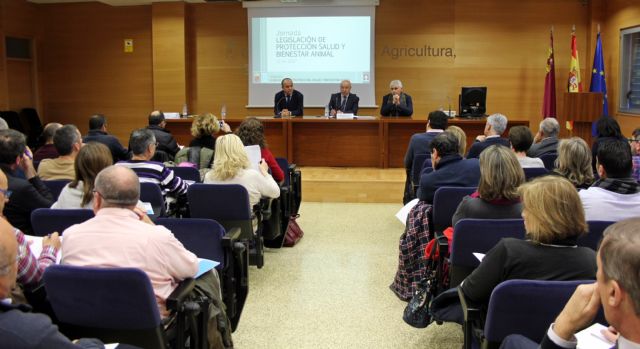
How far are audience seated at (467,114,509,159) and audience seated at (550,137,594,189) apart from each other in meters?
1.62

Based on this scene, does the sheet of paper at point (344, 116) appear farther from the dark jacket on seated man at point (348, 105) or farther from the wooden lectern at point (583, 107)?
the wooden lectern at point (583, 107)

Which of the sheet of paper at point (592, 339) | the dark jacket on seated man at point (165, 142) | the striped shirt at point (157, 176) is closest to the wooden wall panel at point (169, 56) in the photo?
the dark jacket on seated man at point (165, 142)

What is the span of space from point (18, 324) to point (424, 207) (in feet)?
9.96

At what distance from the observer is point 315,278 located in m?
4.82

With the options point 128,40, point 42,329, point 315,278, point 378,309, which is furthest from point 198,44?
point 42,329

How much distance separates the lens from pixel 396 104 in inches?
352

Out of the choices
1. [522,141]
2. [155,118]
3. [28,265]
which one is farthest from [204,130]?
[28,265]

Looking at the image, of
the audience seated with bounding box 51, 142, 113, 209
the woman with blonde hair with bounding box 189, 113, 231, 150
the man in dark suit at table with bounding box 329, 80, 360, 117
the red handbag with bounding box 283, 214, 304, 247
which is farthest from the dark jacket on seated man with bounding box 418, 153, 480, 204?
the man in dark suit at table with bounding box 329, 80, 360, 117

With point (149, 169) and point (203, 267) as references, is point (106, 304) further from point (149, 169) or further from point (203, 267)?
point (149, 169)

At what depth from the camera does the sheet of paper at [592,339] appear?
5.55 feet

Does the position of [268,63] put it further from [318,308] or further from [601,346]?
[601,346]

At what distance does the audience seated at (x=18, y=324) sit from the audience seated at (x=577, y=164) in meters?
3.45

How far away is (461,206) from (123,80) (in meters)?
9.70

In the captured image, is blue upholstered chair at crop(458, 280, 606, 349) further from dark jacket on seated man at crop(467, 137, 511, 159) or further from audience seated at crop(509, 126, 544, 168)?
dark jacket on seated man at crop(467, 137, 511, 159)
